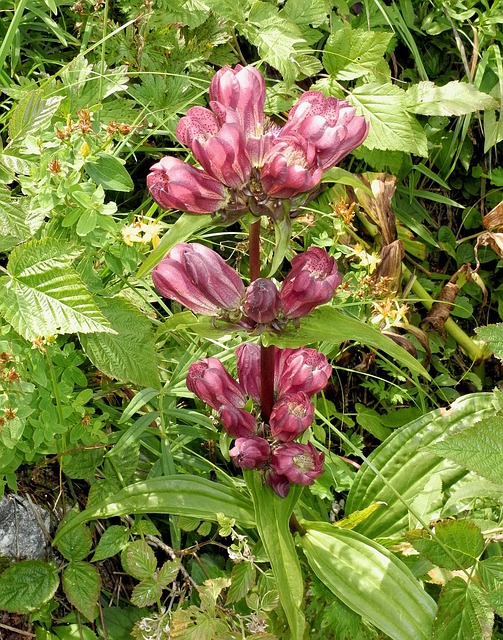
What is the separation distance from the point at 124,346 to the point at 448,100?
1.24 metres

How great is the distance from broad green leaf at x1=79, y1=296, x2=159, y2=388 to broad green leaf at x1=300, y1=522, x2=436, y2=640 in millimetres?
536

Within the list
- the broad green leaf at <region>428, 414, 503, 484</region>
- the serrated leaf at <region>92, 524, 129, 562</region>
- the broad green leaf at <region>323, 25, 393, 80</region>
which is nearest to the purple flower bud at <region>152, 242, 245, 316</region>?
the broad green leaf at <region>428, 414, 503, 484</region>

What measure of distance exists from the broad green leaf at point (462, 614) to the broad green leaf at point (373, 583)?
8 cm

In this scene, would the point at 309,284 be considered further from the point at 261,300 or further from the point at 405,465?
the point at 405,465

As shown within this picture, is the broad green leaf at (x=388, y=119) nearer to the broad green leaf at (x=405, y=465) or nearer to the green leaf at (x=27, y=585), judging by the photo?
the broad green leaf at (x=405, y=465)

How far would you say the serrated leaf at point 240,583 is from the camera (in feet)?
5.25

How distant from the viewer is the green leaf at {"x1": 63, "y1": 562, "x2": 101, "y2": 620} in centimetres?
165

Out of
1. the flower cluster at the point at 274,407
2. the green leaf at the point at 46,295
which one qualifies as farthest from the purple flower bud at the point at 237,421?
the green leaf at the point at 46,295

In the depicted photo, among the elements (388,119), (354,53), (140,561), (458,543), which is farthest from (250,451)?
(354,53)

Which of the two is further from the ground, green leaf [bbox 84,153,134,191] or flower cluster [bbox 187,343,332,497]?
green leaf [bbox 84,153,134,191]

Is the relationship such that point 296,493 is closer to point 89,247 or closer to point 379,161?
point 89,247

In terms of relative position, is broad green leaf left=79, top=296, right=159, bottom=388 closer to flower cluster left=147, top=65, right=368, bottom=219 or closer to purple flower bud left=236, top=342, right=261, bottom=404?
purple flower bud left=236, top=342, right=261, bottom=404

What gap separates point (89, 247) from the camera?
173cm

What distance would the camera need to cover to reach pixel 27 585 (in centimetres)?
168
